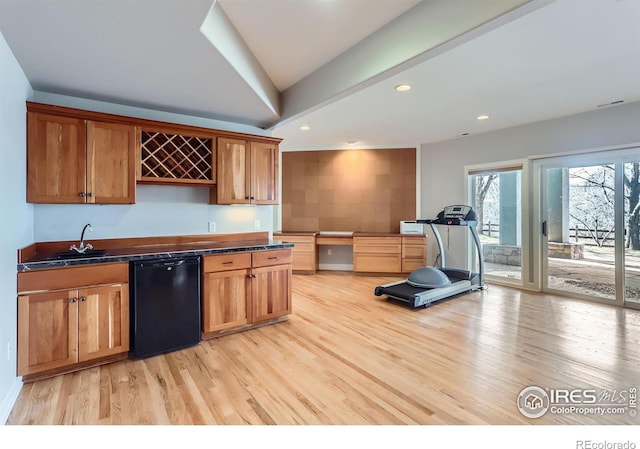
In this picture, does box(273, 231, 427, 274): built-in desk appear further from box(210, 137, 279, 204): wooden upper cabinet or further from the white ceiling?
the white ceiling

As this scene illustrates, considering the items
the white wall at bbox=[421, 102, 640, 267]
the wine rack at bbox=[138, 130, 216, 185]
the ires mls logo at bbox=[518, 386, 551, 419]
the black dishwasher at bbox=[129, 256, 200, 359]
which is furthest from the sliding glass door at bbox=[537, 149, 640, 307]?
the black dishwasher at bbox=[129, 256, 200, 359]

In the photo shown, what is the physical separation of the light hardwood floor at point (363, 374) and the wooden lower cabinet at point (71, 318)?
5.6 inches

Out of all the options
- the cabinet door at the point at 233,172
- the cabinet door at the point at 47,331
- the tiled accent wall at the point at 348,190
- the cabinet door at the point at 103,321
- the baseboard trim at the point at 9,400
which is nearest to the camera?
the baseboard trim at the point at 9,400

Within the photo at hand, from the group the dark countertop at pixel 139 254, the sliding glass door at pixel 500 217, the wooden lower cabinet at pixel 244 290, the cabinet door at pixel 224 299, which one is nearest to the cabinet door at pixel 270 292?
the wooden lower cabinet at pixel 244 290

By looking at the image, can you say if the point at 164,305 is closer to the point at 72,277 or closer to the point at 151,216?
the point at 72,277

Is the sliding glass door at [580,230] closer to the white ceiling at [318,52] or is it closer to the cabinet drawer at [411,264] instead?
the white ceiling at [318,52]

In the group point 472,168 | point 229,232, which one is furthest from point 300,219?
point 472,168

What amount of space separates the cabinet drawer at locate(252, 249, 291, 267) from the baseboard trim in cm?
195

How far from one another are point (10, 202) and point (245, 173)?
1990mm

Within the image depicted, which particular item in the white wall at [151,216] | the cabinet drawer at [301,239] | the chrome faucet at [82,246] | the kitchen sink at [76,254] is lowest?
the cabinet drawer at [301,239]

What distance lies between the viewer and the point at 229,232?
150 inches

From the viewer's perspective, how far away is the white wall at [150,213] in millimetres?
2801

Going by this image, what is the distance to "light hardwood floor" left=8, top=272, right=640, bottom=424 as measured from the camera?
75.7 inches
